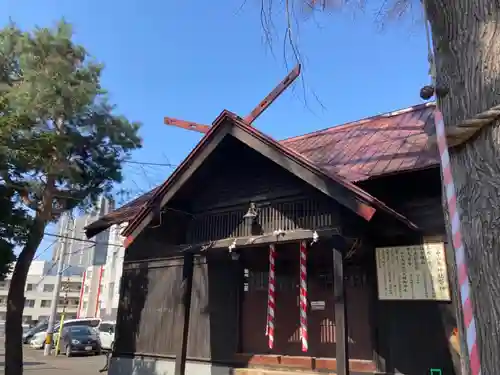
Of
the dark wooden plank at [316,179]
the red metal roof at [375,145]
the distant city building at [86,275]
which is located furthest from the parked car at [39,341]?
the dark wooden plank at [316,179]

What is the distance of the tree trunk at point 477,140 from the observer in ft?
7.38

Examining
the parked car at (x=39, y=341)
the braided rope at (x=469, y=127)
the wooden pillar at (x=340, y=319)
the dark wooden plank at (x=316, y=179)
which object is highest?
the dark wooden plank at (x=316, y=179)

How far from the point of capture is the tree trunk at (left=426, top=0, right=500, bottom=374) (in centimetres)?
225

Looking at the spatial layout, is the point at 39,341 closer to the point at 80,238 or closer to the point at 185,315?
the point at 80,238

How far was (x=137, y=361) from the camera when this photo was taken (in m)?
9.75

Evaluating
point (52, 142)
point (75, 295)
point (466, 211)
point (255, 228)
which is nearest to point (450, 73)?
point (466, 211)

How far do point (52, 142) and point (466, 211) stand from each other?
11.5 metres

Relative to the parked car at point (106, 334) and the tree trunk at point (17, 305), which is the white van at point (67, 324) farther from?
the tree trunk at point (17, 305)

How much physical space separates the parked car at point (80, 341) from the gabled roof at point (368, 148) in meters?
16.1

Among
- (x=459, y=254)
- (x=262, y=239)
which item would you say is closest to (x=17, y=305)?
(x=262, y=239)

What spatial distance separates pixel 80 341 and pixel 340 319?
70.4 ft

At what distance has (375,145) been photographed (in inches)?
314

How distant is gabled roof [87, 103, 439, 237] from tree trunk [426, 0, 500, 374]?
118 inches

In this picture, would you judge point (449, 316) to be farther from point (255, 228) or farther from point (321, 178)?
point (255, 228)
